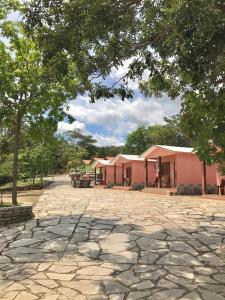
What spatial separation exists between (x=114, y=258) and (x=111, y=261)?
8.2 inches

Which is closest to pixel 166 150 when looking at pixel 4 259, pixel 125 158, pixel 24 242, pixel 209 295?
pixel 125 158

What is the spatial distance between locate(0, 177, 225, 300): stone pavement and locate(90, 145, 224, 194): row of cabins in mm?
8889

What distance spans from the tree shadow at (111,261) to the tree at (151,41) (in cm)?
229

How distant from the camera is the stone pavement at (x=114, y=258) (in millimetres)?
5809

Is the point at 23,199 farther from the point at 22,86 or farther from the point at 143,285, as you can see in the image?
the point at 143,285

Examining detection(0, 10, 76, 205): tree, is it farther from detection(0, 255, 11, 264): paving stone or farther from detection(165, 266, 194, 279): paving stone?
detection(165, 266, 194, 279): paving stone

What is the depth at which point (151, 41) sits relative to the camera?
27.6 feet

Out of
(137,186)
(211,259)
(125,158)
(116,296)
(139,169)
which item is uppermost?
(125,158)

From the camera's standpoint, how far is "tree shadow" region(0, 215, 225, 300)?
5.83 metres

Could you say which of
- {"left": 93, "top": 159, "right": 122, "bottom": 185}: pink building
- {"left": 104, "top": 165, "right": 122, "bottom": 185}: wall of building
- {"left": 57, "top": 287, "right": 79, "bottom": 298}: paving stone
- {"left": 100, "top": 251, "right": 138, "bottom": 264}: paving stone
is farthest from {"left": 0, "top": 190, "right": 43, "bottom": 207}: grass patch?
{"left": 104, "top": 165, "right": 122, "bottom": 185}: wall of building

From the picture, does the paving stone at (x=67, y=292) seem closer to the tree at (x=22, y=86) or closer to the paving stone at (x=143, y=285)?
the paving stone at (x=143, y=285)

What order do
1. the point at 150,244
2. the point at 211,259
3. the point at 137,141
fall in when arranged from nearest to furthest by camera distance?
the point at 211,259, the point at 150,244, the point at 137,141

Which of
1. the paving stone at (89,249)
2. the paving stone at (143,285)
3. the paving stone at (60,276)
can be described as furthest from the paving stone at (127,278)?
the paving stone at (89,249)

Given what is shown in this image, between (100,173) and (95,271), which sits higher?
(100,173)
